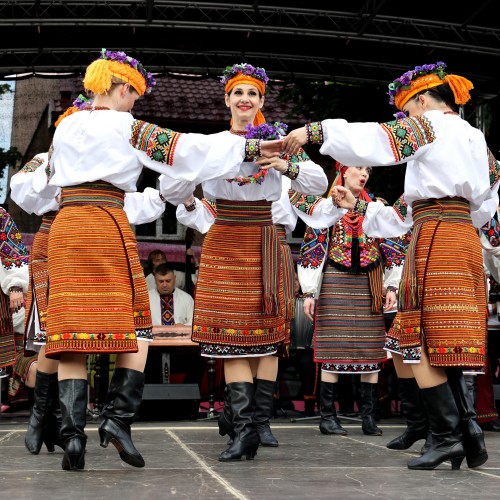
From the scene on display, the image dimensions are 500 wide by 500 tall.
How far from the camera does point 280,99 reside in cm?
1231

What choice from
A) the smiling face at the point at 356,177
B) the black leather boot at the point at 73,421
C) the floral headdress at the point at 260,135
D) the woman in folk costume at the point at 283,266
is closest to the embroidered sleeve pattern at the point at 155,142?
the floral headdress at the point at 260,135

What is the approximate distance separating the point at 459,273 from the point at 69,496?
72.1 inches

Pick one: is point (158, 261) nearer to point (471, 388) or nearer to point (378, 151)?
point (471, 388)

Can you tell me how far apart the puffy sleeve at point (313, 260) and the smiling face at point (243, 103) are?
4.44 feet

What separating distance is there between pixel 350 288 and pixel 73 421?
114 inches

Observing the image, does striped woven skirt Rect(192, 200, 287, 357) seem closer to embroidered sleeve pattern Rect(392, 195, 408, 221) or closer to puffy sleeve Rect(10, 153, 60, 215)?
embroidered sleeve pattern Rect(392, 195, 408, 221)

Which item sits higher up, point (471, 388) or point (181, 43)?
point (181, 43)

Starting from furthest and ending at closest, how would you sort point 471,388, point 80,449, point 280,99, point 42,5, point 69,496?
point 280,99
point 42,5
point 471,388
point 80,449
point 69,496

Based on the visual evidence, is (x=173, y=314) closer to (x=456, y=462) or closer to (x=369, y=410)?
(x=369, y=410)

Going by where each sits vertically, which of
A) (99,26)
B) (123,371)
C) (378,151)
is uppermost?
(99,26)

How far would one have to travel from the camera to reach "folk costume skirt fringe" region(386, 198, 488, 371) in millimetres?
3979

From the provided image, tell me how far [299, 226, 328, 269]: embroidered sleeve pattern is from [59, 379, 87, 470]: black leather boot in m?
2.66

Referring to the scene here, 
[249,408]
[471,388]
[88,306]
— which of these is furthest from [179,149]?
[471,388]

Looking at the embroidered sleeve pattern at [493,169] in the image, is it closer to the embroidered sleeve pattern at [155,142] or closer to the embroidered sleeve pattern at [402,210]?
the embroidered sleeve pattern at [402,210]
